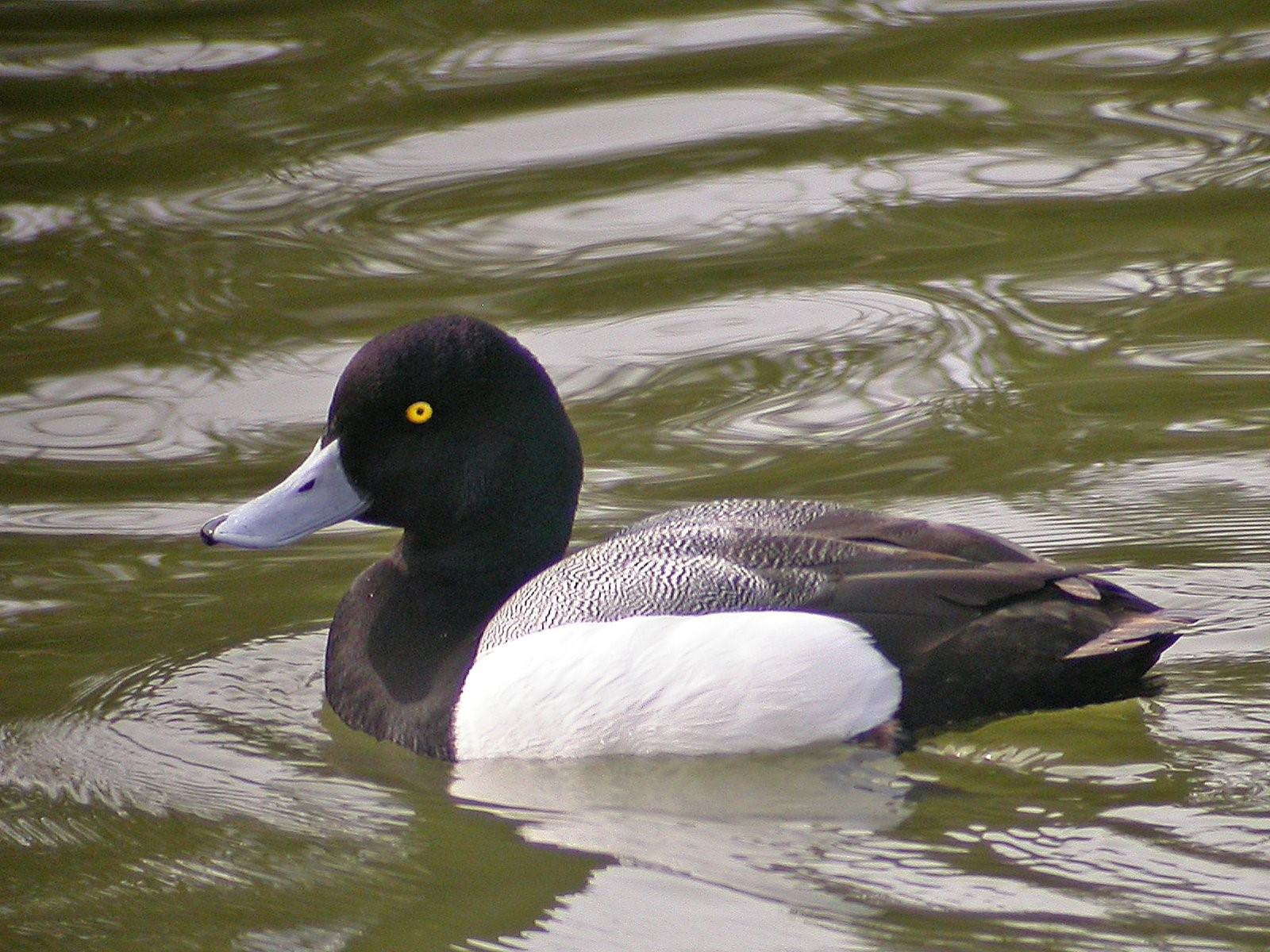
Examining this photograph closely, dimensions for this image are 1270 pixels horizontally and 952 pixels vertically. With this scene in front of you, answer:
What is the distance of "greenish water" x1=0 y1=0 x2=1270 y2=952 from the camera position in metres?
3.98

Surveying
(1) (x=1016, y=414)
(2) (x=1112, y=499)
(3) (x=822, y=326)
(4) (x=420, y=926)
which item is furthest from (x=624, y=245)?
(4) (x=420, y=926)

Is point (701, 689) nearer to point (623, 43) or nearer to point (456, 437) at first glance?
point (456, 437)

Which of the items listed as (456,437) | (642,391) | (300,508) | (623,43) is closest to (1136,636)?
(456,437)

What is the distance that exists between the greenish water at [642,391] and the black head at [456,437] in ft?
2.00

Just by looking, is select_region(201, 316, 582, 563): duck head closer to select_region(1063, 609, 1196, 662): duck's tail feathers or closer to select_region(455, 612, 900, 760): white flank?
select_region(455, 612, 900, 760): white flank

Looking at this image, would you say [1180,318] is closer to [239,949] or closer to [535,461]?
[535,461]

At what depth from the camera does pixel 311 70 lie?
9.44 meters

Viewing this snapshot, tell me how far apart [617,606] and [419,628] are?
56 centimetres

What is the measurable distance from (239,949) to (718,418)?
3075mm

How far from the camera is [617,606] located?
452cm

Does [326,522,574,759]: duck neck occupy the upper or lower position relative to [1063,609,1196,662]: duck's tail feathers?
lower

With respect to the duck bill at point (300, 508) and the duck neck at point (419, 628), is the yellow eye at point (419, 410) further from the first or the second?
the duck neck at point (419, 628)

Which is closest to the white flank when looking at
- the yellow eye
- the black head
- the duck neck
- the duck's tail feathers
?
the duck neck

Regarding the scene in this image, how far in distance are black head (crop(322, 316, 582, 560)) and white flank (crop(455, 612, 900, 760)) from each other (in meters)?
0.54
